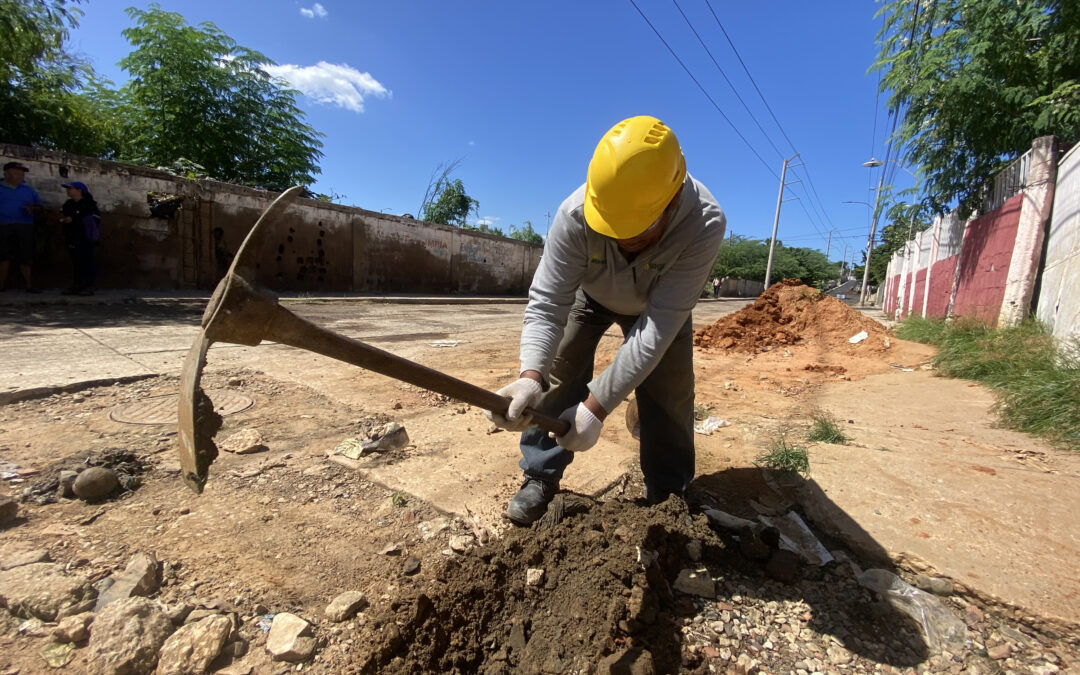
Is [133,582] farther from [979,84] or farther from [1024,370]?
[979,84]

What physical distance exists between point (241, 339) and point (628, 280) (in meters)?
1.28

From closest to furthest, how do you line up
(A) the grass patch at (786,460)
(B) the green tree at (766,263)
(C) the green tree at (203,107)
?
1. (A) the grass patch at (786,460)
2. (C) the green tree at (203,107)
3. (B) the green tree at (766,263)

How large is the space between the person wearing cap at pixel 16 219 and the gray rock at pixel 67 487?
7.21 metres

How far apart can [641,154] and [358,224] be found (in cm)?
1246

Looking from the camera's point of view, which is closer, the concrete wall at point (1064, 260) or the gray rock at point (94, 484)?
the gray rock at point (94, 484)

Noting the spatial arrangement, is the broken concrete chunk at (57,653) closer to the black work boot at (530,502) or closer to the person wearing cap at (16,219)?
the black work boot at (530,502)

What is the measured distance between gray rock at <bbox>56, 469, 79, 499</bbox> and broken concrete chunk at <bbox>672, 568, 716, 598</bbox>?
222 cm

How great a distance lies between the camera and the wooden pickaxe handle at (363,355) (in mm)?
1275

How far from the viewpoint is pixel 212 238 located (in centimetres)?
980

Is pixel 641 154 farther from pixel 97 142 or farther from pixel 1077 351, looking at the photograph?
pixel 97 142

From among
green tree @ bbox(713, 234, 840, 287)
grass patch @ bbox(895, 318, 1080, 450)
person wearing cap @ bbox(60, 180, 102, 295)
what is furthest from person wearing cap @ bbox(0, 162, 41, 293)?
green tree @ bbox(713, 234, 840, 287)

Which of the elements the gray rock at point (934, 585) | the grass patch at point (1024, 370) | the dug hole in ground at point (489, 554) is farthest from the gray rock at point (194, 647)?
the grass patch at point (1024, 370)

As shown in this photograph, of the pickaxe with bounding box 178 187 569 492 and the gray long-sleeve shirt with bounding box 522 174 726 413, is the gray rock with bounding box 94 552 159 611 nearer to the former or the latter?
the pickaxe with bounding box 178 187 569 492

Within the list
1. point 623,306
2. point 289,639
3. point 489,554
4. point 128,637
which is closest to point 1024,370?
point 623,306
